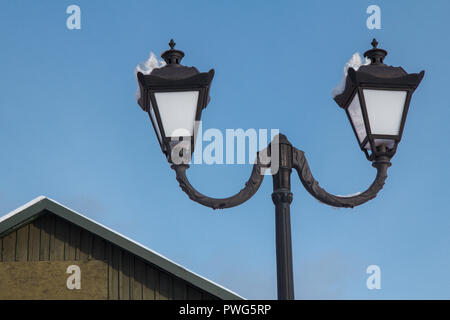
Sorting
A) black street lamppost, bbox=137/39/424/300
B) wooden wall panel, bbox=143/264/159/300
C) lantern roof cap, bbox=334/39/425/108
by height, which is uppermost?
→ lantern roof cap, bbox=334/39/425/108

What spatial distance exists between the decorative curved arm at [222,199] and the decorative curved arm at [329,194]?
0.83 feet

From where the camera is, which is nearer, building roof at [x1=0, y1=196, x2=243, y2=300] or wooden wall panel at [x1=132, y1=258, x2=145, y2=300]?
building roof at [x1=0, y1=196, x2=243, y2=300]

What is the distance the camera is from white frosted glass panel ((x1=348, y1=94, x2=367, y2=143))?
16.8 feet

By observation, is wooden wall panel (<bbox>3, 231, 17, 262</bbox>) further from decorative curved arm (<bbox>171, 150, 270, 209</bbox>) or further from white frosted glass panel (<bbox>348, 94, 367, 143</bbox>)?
white frosted glass panel (<bbox>348, 94, 367, 143</bbox>)

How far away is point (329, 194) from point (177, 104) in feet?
4.20

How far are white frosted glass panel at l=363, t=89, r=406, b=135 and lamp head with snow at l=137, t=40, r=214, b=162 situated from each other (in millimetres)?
1161

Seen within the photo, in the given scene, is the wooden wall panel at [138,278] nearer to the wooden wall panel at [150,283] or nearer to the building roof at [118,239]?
the wooden wall panel at [150,283]

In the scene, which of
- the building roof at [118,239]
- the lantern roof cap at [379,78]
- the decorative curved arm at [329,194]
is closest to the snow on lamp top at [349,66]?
the lantern roof cap at [379,78]

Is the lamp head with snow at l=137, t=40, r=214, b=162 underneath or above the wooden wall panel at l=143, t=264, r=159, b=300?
above

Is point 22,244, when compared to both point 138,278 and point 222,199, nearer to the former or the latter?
point 138,278

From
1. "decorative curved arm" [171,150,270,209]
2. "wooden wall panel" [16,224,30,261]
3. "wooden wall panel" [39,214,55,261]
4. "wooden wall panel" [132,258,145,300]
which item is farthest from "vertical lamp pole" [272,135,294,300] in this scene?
"wooden wall panel" [16,224,30,261]

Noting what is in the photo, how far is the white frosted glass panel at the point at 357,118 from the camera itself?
5.12 meters

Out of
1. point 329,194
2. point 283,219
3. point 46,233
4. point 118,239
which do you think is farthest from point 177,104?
point 46,233

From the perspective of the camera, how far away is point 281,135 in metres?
4.96
